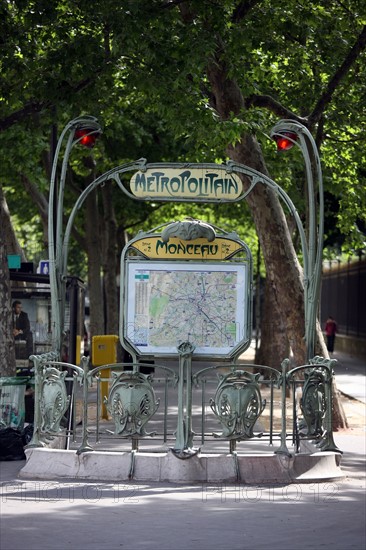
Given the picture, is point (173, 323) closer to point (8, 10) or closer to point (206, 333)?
point (206, 333)

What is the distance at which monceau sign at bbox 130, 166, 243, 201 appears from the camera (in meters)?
13.7

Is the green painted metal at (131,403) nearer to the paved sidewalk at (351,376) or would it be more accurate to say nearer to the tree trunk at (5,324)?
the tree trunk at (5,324)

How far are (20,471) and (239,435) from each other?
2.32 meters

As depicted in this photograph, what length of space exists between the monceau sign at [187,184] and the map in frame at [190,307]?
0.77m

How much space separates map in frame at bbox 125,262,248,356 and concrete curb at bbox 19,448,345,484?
142 cm

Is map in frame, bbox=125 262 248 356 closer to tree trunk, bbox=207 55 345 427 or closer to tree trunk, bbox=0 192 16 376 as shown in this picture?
tree trunk, bbox=0 192 16 376

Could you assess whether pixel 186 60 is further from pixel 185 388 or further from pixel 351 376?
pixel 351 376

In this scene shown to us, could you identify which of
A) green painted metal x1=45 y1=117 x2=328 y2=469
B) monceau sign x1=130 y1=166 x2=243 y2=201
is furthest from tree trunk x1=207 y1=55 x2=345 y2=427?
monceau sign x1=130 y1=166 x2=243 y2=201

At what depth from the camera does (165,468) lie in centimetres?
1258

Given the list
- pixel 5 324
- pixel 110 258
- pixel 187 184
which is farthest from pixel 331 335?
pixel 187 184

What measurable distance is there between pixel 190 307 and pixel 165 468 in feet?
6.42

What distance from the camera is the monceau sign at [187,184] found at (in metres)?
13.7

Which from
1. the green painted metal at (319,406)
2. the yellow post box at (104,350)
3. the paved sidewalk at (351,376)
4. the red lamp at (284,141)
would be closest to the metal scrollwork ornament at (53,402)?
the green painted metal at (319,406)

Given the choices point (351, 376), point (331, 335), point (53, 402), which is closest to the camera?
point (53, 402)
